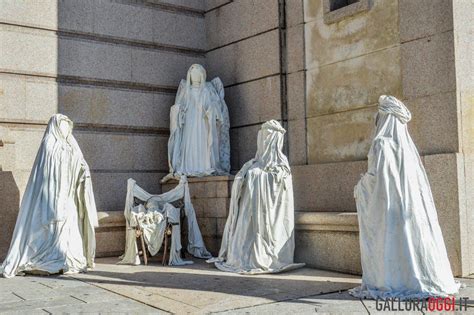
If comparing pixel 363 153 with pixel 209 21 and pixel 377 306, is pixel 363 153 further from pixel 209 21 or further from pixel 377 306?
pixel 209 21

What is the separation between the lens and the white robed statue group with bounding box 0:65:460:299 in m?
7.03

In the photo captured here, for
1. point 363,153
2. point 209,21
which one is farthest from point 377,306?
point 209,21

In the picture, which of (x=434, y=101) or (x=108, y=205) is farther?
(x=108, y=205)

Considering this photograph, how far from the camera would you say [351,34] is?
34.8ft

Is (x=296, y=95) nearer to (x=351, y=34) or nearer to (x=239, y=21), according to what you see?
(x=351, y=34)

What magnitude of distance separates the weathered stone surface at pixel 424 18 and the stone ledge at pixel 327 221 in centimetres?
303

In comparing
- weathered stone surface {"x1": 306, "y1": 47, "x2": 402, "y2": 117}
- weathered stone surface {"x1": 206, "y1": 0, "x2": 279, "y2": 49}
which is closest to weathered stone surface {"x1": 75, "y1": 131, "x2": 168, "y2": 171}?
weathered stone surface {"x1": 206, "y1": 0, "x2": 279, "y2": 49}

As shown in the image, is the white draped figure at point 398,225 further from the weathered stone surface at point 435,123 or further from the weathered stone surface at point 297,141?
the weathered stone surface at point 297,141

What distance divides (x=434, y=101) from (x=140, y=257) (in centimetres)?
572

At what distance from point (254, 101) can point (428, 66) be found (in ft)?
13.2

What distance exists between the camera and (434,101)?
9.08m

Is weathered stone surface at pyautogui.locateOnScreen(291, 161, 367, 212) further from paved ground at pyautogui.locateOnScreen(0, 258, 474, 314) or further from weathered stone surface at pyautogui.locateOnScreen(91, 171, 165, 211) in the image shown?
weathered stone surface at pyautogui.locateOnScreen(91, 171, 165, 211)

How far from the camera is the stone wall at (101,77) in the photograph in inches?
440

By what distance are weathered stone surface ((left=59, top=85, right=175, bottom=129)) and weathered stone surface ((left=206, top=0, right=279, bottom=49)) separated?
1753 millimetres
